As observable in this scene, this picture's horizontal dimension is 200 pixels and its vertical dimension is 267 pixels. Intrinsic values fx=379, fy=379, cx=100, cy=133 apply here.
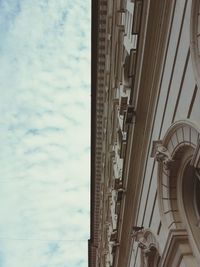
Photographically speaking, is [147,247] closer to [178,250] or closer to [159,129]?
[178,250]

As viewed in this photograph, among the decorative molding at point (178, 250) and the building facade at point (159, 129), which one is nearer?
the building facade at point (159, 129)

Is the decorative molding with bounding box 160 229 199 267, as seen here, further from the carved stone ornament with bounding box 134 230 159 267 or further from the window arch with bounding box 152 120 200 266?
the carved stone ornament with bounding box 134 230 159 267

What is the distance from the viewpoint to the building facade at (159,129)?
9234 millimetres

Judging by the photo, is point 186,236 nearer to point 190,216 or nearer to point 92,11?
point 190,216

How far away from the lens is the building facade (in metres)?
9.23

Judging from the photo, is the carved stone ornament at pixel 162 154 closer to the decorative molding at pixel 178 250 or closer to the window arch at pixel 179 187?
the window arch at pixel 179 187

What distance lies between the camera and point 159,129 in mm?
11664

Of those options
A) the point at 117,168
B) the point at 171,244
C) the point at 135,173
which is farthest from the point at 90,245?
the point at 171,244

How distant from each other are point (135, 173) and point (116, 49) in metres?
6.07

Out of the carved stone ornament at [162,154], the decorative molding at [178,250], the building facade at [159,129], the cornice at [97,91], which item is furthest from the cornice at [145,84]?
the cornice at [97,91]

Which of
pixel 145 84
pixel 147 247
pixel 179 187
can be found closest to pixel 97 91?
pixel 145 84

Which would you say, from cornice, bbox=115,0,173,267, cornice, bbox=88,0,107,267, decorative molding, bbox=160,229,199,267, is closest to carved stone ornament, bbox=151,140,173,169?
cornice, bbox=115,0,173,267

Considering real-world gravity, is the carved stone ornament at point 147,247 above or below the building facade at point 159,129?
below

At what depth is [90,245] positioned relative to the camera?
133 ft
